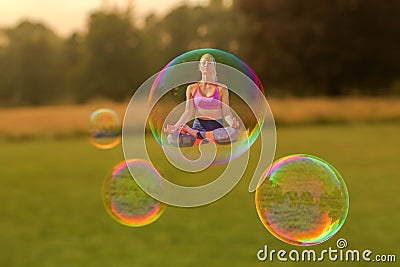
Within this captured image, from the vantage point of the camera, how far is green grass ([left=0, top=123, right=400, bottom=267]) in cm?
592

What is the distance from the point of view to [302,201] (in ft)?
15.3

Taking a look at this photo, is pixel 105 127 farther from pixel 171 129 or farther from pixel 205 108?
pixel 205 108

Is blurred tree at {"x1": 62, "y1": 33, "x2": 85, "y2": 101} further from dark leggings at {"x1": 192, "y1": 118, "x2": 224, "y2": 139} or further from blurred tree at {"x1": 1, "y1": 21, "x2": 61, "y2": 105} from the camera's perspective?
dark leggings at {"x1": 192, "y1": 118, "x2": 224, "y2": 139}

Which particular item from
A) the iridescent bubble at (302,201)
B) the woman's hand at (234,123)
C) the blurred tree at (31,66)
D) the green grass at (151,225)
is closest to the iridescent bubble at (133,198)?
the green grass at (151,225)

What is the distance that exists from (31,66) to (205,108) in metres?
34.2

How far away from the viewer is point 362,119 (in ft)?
73.0

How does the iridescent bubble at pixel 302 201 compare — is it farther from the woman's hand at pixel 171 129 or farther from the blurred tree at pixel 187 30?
the blurred tree at pixel 187 30

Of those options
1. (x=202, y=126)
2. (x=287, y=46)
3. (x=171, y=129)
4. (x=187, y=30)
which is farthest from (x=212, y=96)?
(x=287, y=46)

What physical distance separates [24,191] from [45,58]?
2764 cm

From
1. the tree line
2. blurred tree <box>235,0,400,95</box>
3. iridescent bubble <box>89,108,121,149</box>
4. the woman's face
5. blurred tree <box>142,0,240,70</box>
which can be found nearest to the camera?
the woman's face

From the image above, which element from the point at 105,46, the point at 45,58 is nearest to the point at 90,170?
the point at 105,46

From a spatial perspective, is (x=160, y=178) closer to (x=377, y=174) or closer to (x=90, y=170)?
(x=377, y=174)

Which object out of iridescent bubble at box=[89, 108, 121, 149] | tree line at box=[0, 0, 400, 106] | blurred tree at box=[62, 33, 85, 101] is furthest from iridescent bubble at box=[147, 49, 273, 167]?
blurred tree at box=[62, 33, 85, 101]

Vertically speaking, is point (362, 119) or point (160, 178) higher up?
point (362, 119)
